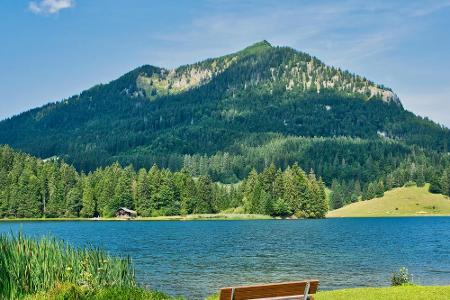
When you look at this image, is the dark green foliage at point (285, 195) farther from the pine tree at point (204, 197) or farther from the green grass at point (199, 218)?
the pine tree at point (204, 197)

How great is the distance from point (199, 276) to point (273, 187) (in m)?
130

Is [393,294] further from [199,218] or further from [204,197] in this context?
[204,197]

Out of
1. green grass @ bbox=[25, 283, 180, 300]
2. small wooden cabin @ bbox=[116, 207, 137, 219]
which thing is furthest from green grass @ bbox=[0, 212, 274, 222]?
green grass @ bbox=[25, 283, 180, 300]

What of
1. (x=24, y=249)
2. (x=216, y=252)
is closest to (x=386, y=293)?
(x=24, y=249)

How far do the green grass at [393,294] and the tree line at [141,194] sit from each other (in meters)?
138

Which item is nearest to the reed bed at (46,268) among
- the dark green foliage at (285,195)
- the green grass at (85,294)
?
the green grass at (85,294)

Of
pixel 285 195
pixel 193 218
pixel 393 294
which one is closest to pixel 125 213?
pixel 193 218

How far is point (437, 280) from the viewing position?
41.4m

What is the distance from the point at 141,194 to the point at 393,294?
506 ft

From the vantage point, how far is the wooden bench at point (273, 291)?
49.0 ft

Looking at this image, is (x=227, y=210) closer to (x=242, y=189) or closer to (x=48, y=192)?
(x=242, y=189)

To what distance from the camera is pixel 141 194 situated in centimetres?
17625

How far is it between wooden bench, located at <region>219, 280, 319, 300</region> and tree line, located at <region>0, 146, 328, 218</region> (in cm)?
14966

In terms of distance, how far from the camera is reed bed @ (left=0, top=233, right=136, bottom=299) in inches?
910
